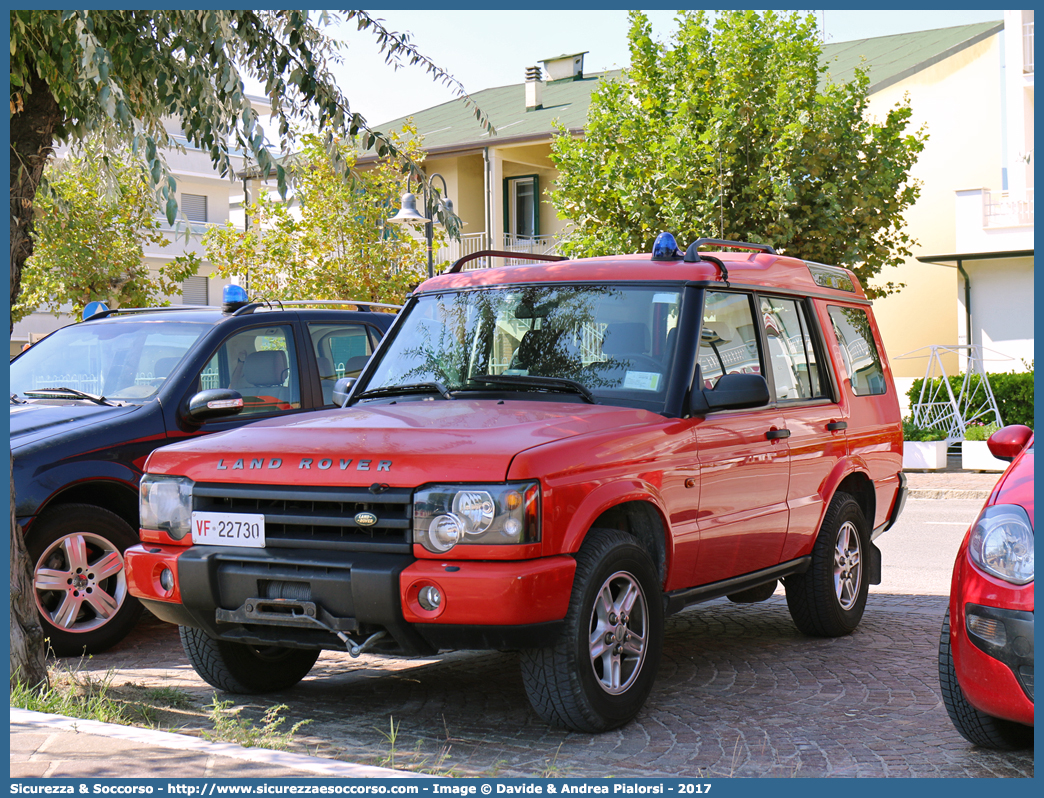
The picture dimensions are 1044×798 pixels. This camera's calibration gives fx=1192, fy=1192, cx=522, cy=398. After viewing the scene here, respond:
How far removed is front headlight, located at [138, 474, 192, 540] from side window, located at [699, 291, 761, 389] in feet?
8.05

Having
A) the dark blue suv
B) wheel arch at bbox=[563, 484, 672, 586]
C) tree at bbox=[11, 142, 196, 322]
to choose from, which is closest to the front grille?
wheel arch at bbox=[563, 484, 672, 586]

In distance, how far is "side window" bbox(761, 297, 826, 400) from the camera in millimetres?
6547

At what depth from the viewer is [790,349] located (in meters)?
6.77

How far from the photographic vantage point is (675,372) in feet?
18.3

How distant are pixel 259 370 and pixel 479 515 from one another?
372cm

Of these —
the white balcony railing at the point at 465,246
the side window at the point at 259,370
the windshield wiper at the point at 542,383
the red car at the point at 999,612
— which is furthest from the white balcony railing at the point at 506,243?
the red car at the point at 999,612

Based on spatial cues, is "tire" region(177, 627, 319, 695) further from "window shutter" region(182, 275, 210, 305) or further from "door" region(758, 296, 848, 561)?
"window shutter" region(182, 275, 210, 305)

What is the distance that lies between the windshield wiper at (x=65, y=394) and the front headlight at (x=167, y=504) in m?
2.04

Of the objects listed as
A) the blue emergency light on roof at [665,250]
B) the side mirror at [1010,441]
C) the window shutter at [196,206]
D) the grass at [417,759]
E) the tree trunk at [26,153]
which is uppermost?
the window shutter at [196,206]

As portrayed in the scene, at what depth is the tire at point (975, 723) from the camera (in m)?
4.60

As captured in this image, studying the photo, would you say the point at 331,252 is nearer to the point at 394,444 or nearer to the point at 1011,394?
the point at 1011,394

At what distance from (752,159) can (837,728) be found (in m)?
18.6

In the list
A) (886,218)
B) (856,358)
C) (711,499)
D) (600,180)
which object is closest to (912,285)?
(886,218)

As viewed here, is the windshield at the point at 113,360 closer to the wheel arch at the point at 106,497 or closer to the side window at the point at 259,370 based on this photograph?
the side window at the point at 259,370
